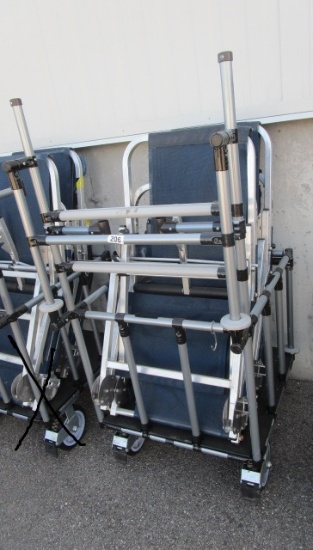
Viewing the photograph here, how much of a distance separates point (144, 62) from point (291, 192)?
0.96 m

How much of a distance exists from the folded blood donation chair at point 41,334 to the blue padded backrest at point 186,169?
53 centimetres

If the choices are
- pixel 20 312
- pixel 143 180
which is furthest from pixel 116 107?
pixel 20 312

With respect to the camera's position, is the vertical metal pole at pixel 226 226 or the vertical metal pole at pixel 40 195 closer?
the vertical metal pole at pixel 226 226

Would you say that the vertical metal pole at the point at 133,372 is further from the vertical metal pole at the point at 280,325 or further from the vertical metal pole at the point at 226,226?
the vertical metal pole at the point at 280,325

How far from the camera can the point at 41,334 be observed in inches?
81.8

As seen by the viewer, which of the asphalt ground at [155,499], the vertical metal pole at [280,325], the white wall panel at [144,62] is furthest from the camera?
the vertical metal pole at [280,325]

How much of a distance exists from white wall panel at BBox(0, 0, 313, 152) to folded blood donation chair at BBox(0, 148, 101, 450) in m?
0.31

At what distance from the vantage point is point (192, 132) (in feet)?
6.04

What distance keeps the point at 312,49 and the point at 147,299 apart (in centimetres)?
127

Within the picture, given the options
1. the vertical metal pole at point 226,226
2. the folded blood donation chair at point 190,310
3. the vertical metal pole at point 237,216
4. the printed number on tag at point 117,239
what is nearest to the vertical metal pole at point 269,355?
the folded blood donation chair at point 190,310

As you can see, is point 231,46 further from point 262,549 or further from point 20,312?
point 262,549

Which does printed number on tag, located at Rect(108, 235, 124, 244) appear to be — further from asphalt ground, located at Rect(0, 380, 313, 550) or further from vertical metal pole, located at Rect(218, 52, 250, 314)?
asphalt ground, located at Rect(0, 380, 313, 550)

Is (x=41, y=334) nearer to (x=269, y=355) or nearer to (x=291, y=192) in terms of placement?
(x=269, y=355)

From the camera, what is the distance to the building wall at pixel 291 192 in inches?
76.6
